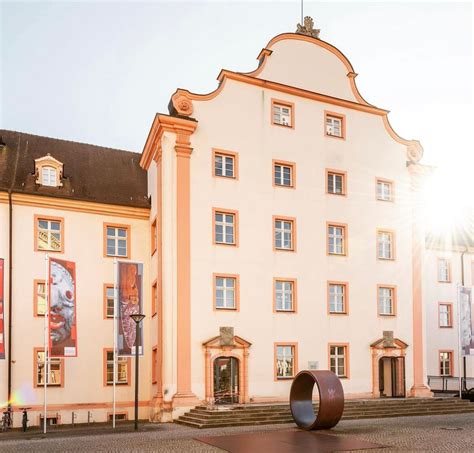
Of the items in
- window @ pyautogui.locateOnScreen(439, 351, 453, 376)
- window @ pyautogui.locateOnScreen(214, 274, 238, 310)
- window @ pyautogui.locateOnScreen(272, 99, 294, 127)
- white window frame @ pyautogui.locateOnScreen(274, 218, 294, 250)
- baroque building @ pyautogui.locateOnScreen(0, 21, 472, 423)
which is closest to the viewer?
baroque building @ pyautogui.locateOnScreen(0, 21, 472, 423)

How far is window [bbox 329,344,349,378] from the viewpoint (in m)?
29.1

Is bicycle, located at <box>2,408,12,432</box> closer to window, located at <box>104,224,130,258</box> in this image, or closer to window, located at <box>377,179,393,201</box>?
window, located at <box>104,224,130,258</box>

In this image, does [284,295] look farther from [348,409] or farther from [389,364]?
[389,364]

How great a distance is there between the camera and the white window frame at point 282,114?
29.6 meters

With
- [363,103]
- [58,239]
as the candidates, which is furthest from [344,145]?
[58,239]

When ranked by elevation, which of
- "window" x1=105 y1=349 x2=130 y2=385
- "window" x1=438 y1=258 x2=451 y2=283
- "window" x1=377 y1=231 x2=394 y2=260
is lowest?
"window" x1=105 y1=349 x2=130 y2=385

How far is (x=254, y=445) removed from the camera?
56.8 feet

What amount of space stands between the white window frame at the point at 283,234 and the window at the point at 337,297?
2.74 meters

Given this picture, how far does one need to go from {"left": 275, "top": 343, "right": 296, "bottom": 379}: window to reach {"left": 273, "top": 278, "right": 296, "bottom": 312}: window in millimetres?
1610

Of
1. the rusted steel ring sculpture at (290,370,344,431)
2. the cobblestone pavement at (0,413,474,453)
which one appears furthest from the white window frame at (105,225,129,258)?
the rusted steel ring sculpture at (290,370,344,431)

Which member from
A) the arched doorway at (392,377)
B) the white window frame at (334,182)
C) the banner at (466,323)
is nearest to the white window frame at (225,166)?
the white window frame at (334,182)

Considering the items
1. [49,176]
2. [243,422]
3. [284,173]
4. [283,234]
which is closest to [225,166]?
[284,173]

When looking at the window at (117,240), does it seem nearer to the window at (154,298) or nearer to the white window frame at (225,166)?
the window at (154,298)

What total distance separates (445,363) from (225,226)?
2191 cm
